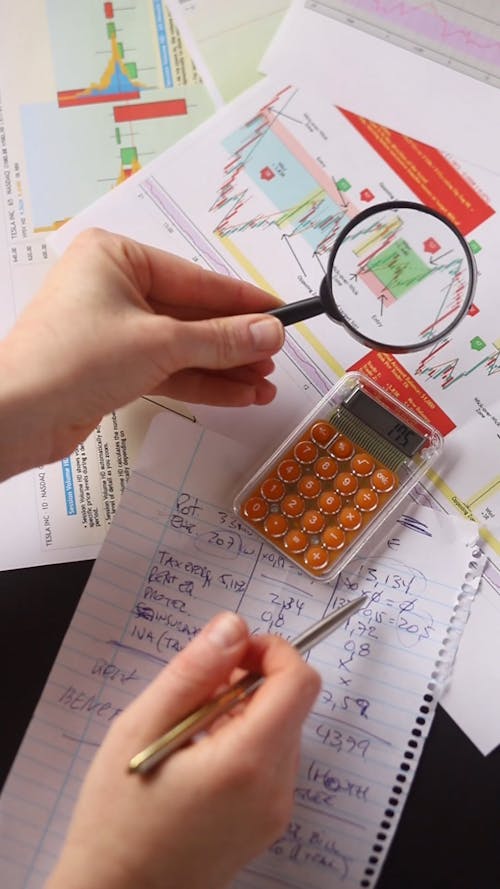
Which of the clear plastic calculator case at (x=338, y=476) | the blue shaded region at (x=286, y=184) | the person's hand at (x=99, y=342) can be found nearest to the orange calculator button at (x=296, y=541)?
the clear plastic calculator case at (x=338, y=476)

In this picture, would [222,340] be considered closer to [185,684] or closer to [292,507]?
[292,507]

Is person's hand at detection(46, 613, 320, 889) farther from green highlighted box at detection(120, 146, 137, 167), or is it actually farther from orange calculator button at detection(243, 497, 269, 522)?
green highlighted box at detection(120, 146, 137, 167)

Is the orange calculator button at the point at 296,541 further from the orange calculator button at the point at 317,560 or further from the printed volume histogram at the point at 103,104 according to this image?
the printed volume histogram at the point at 103,104

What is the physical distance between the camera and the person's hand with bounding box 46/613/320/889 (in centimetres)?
81

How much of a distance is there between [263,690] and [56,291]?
48 centimetres

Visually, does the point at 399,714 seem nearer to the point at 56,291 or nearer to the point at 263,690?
the point at 263,690

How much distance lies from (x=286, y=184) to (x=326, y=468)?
398mm

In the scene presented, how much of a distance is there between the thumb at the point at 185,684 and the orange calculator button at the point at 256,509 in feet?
0.71

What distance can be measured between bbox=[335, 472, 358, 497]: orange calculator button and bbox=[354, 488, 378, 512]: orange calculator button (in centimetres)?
1

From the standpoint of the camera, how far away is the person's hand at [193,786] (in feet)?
2.65

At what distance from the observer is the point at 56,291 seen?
90 cm

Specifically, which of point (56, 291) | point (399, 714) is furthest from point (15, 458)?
point (399, 714)

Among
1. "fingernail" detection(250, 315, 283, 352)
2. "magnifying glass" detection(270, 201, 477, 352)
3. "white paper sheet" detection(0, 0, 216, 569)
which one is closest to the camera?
"fingernail" detection(250, 315, 283, 352)

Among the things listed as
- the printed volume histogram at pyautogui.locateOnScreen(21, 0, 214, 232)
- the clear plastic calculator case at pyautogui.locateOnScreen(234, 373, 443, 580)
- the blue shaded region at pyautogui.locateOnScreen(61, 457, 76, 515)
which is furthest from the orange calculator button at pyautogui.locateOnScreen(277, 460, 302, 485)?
the printed volume histogram at pyautogui.locateOnScreen(21, 0, 214, 232)
